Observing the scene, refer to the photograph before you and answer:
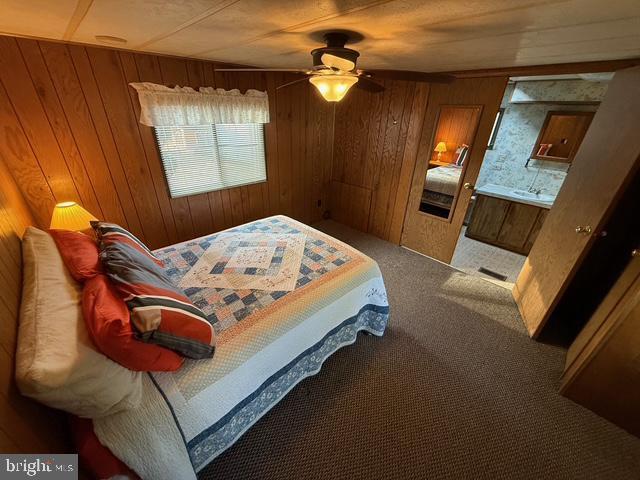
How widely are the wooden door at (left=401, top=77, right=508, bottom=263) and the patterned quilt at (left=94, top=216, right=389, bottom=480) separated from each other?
4.85ft

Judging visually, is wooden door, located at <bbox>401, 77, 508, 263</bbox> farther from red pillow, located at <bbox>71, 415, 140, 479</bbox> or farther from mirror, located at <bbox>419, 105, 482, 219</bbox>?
red pillow, located at <bbox>71, 415, 140, 479</bbox>

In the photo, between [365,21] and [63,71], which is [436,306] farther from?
[63,71]

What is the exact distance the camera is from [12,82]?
1.61 m

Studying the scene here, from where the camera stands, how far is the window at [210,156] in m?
2.38

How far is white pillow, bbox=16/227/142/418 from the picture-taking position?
0.69 metres

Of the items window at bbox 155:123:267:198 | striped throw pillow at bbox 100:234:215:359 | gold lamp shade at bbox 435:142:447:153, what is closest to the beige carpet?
gold lamp shade at bbox 435:142:447:153

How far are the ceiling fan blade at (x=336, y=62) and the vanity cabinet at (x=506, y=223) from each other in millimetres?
3012

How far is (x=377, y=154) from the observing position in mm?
3201

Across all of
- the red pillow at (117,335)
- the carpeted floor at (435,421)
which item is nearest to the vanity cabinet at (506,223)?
the carpeted floor at (435,421)

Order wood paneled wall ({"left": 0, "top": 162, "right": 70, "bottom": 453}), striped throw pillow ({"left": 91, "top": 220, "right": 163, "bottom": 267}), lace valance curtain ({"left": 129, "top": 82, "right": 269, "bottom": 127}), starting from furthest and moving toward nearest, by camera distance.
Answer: lace valance curtain ({"left": 129, "top": 82, "right": 269, "bottom": 127}) → striped throw pillow ({"left": 91, "top": 220, "right": 163, "bottom": 267}) → wood paneled wall ({"left": 0, "top": 162, "right": 70, "bottom": 453})

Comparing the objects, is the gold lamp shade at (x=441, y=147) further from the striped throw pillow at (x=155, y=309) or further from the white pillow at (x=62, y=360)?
the white pillow at (x=62, y=360)

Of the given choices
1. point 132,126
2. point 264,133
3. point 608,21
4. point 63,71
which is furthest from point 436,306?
point 63,71

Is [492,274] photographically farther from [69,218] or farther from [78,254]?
[69,218]

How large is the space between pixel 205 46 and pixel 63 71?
105 centimetres
